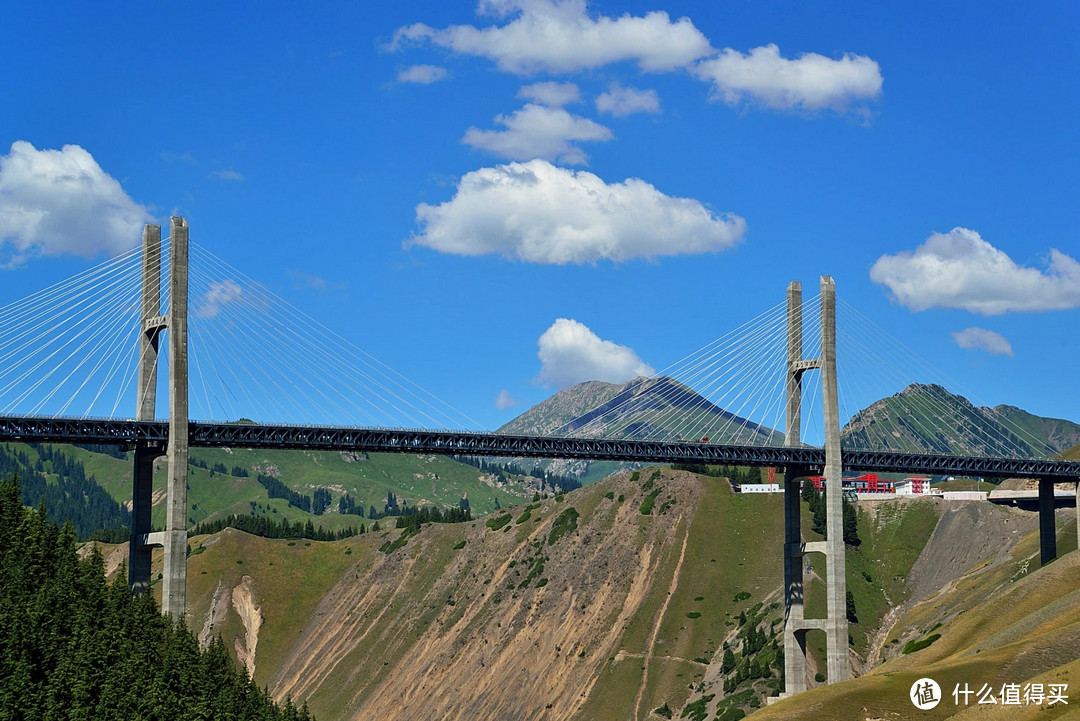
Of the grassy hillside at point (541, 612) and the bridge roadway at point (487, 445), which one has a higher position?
the bridge roadway at point (487, 445)

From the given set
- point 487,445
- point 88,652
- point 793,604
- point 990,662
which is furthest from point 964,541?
point 88,652

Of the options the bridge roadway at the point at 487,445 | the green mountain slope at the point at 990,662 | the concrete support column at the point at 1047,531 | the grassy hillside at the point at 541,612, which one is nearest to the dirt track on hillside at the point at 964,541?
the grassy hillside at the point at 541,612

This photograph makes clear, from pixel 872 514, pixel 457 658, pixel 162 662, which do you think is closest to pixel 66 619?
pixel 162 662

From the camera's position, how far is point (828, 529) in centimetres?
11112

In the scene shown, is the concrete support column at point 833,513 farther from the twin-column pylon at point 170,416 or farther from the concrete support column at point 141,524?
the concrete support column at point 141,524

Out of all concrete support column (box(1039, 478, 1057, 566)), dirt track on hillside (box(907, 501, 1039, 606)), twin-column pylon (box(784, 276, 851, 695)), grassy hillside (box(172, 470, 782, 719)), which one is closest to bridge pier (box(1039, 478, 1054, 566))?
concrete support column (box(1039, 478, 1057, 566))

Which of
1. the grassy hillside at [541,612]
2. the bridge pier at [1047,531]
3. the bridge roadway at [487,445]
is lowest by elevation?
the grassy hillside at [541,612]

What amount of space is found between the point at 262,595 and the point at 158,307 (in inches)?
4217

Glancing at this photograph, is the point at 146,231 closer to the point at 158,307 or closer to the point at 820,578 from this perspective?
the point at 158,307

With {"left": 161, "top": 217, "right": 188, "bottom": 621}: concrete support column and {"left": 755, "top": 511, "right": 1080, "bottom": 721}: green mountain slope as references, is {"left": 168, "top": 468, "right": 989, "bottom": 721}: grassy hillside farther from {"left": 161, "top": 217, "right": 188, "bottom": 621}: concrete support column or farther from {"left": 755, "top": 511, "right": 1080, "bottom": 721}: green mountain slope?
{"left": 161, "top": 217, "right": 188, "bottom": 621}: concrete support column

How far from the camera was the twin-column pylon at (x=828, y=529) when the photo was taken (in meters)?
111

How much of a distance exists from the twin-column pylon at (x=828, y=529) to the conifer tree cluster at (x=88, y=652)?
1925 inches

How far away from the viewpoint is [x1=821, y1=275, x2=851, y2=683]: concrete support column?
4338 inches

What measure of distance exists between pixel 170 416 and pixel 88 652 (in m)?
22.7
